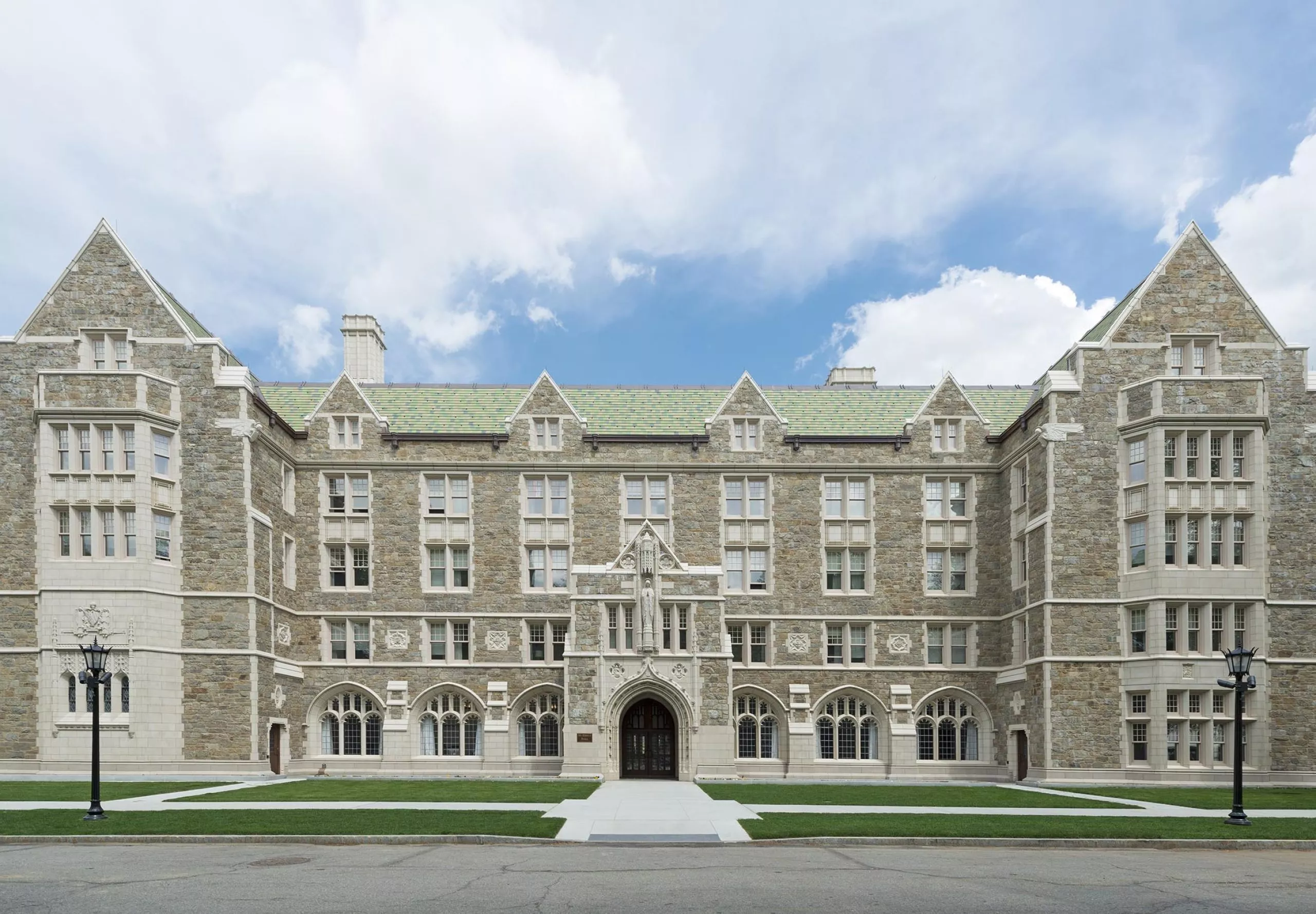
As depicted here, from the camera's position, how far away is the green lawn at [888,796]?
28.8 metres

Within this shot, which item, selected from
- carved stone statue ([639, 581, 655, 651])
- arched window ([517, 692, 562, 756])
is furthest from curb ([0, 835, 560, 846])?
arched window ([517, 692, 562, 756])

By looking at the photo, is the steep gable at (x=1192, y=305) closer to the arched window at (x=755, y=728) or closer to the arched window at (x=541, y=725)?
the arched window at (x=755, y=728)

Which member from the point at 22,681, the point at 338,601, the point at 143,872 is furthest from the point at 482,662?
the point at 143,872

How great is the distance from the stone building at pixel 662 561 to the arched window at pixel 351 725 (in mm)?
143

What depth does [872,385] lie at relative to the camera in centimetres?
5038

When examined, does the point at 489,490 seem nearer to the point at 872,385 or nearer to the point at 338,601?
the point at 338,601

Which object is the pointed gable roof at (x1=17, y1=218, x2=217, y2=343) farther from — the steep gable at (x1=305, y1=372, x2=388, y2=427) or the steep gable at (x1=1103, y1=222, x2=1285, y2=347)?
the steep gable at (x1=1103, y1=222, x2=1285, y2=347)

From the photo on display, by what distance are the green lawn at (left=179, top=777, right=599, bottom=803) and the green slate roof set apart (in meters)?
15.3

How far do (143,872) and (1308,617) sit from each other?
3786 cm

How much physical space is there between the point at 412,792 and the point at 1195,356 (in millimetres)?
31042

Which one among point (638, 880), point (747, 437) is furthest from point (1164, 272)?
point (638, 880)

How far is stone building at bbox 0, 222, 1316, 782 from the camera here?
37.4 metres

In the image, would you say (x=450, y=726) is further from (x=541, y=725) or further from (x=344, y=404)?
(x=344, y=404)

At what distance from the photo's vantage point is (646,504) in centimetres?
4488
